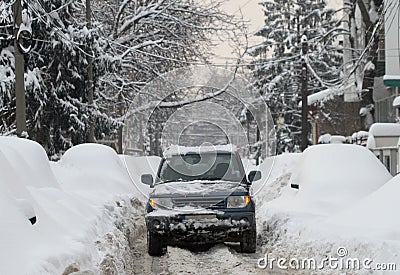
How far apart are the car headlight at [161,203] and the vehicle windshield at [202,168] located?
727 millimetres

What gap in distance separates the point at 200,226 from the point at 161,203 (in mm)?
718

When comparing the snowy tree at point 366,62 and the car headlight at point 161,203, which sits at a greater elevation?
the snowy tree at point 366,62

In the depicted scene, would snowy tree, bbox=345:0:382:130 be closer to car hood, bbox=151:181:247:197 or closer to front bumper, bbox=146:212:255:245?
car hood, bbox=151:181:247:197

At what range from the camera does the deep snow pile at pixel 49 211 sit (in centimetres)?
492

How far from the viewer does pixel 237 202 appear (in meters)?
8.99

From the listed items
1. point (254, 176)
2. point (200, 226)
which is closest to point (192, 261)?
point (200, 226)

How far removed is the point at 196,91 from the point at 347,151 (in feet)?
17.1

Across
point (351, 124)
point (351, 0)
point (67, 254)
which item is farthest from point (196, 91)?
point (351, 124)

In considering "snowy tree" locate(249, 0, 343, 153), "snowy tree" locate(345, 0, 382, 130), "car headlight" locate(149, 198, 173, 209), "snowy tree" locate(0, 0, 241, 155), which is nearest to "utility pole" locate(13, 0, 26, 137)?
"snowy tree" locate(0, 0, 241, 155)

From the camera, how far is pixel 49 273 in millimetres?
4789

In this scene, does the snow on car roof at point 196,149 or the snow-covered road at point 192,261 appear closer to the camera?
the snow-covered road at point 192,261

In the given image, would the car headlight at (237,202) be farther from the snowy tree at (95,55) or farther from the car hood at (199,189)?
the snowy tree at (95,55)

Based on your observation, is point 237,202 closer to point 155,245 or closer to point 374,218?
point 155,245

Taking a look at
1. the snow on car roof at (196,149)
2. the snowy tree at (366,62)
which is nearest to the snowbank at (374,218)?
the snow on car roof at (196,149)
